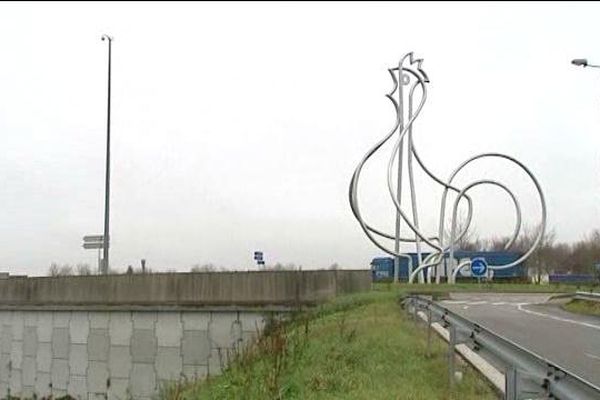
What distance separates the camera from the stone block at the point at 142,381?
24.0 m

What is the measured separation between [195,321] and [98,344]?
4.24 m

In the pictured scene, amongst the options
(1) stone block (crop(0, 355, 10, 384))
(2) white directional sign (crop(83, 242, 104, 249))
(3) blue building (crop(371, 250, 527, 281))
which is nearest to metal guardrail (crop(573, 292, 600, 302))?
(2) white directional sign (crop(83, 242, 104, 249))

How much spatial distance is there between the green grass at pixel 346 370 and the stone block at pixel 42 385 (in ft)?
51.9

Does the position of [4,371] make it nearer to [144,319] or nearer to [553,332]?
[144,319]

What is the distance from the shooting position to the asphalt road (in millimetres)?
11922

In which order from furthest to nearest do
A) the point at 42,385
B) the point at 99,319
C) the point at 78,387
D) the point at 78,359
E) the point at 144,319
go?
the point at 42,385 < the point at 78,359 < the point at 99,319 < the point at 78,387 < the point at 144,319

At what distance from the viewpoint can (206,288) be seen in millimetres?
24156

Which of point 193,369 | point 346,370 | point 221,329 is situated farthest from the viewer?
point 221,329

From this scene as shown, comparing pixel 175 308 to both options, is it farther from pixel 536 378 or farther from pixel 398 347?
pixel 536 378

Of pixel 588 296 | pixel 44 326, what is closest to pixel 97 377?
pixel 44 326

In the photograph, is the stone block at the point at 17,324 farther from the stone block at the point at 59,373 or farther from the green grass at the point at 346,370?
the green grass at the point at 346,370

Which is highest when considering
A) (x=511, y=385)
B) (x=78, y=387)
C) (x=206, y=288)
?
(x=206, y=288)

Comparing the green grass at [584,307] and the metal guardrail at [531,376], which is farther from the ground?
the metal guardrail at [531,376]

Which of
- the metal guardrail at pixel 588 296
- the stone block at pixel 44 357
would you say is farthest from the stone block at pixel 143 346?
the metal guardrail at pixel 588 296
